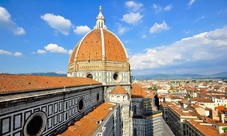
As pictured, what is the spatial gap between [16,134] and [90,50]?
73.3 ft

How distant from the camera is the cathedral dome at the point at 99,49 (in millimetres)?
29445

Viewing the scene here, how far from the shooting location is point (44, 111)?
440 inches

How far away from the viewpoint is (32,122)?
10398 millimetres

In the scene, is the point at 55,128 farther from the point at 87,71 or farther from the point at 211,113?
the point at 211,113

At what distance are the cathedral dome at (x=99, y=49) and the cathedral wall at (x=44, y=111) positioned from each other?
11549 mm

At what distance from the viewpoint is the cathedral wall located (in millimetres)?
8419

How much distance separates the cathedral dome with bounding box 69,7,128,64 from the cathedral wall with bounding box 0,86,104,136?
1155 centimetres

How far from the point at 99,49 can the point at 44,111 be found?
19.9 metres

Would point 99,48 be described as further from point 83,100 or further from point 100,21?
point 83,100

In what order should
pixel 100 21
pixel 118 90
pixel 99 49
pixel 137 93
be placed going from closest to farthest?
1. pixel 118 90
2. pixel 99 49
3. pixel 100 21
4. pixel 137 93

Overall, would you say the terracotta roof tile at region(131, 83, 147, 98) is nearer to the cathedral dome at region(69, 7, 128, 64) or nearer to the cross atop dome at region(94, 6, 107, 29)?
the cathedral dome at region(69, 7, 128, 64)

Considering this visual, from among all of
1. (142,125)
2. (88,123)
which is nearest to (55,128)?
(88,123)

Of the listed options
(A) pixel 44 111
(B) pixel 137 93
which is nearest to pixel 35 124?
(A) pixel 44 111

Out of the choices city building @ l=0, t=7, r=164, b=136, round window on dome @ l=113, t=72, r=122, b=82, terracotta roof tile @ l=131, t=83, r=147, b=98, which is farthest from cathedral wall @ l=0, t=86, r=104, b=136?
terracotta roof tile @ l=131, t=83, r=147, b=98
